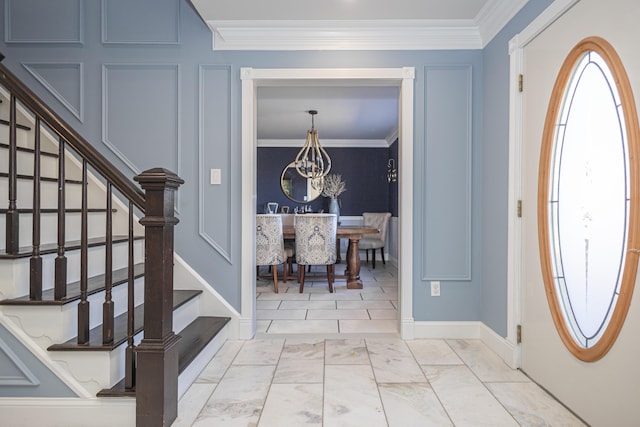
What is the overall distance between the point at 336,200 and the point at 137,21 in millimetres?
4581

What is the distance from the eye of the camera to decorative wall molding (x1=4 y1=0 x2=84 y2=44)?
282 centimetres

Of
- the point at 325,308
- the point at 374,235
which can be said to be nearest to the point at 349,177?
the point at 374,235

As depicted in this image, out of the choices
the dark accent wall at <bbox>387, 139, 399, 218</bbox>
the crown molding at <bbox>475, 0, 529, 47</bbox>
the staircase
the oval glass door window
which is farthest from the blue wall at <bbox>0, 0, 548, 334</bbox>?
the dark accent wall at <bbox>387, 139, 399, 218</bbox>

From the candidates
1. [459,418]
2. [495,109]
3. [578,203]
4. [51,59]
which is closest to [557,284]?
[578,203]

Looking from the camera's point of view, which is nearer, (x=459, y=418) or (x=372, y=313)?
(x=459, y=418)

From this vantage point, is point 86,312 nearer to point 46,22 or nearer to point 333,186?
point 46,22

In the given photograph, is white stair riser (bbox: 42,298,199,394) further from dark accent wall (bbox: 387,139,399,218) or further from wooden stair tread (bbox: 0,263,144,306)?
dark accent wall (bbox: 387,139,399,218)

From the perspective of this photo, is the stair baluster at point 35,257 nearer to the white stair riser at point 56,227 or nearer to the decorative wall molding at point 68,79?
the white stair riser at point 56,227

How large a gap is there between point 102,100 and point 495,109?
2.82 meters

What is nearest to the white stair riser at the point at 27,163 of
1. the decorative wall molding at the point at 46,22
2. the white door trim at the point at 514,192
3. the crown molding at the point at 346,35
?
the decorative wall molding at the point at 46,22

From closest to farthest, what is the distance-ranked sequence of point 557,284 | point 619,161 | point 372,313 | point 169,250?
point 619,161 → point 169,250 → point 557,284 → point 372,313

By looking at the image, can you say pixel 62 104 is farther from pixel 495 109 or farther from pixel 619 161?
pixel 619 161

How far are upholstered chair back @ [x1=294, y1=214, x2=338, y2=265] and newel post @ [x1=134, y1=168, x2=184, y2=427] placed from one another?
2.80 m

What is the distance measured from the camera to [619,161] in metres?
1.53
